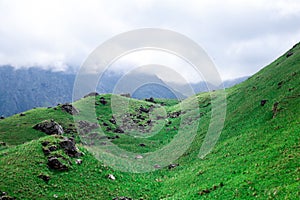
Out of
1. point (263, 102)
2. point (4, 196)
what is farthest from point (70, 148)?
point (263, 102)

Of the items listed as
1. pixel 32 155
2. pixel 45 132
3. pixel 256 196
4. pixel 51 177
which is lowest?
pixel 256 196

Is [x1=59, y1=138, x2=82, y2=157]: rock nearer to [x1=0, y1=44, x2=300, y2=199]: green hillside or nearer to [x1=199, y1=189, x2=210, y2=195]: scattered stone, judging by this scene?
[x1=0, y1=44, x2=300, y2=199]: green hillside

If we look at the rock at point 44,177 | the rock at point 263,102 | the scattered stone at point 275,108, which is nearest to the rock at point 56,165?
the rock at point 44,177

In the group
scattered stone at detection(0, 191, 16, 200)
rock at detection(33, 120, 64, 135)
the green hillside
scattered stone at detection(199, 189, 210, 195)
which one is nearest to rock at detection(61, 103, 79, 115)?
rock at detection(33, 120, 64, 135)

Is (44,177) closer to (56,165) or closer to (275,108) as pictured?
(56,165)

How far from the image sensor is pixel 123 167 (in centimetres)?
4525

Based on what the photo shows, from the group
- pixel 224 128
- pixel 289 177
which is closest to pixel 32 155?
pixel 289 177

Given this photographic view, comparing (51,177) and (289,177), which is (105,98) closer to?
(51,177)

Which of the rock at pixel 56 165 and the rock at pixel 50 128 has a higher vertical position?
the rock at pixel 50 128

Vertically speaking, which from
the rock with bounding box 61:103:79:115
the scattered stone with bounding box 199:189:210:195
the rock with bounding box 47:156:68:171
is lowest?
the scattered stone with bounding box 199:189:210:195

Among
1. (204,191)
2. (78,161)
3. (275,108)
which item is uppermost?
(78,161)

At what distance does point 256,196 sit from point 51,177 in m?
24.6

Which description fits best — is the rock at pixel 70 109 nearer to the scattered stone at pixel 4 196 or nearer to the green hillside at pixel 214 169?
the green hillside at pixel 214 169

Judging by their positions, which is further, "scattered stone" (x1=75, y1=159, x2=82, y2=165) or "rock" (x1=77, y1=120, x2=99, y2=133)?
"rock" (x1=77, y1=120, x2=99, y2=133)
